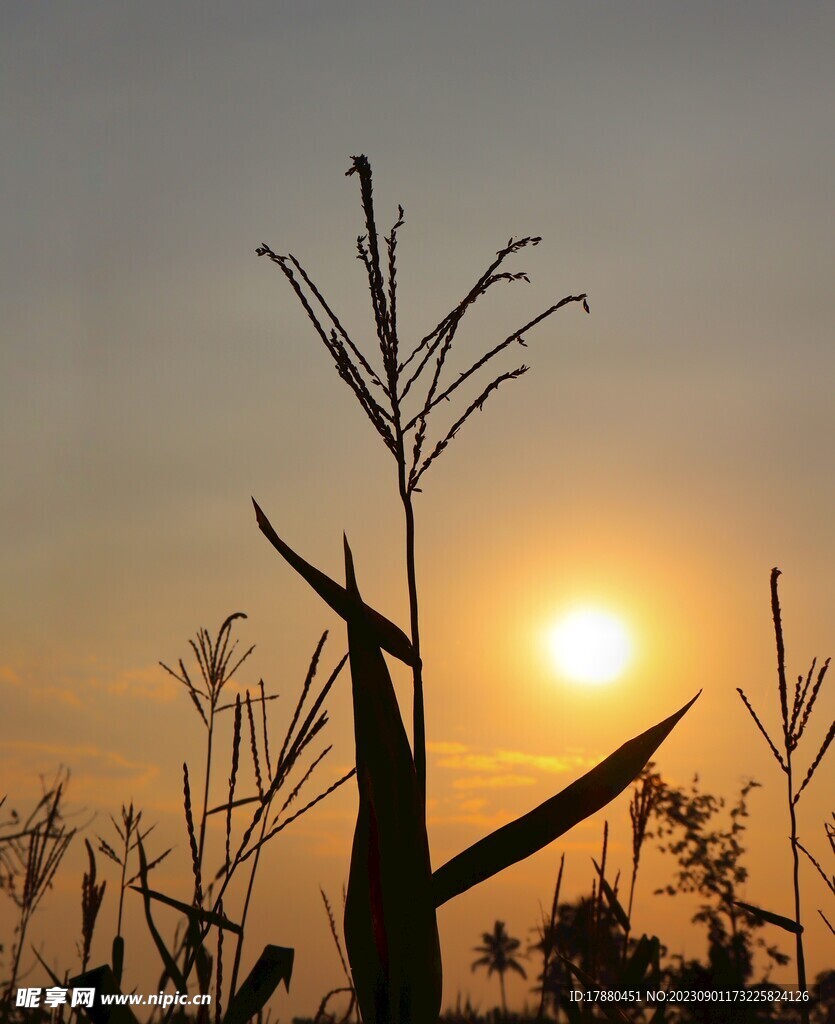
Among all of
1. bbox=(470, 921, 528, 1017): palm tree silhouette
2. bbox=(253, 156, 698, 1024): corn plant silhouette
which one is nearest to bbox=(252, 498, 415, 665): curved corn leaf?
bbox=(253, 156, 698, 1024): corn plant silhouette

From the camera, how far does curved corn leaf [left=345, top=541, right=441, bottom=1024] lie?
2.04 m

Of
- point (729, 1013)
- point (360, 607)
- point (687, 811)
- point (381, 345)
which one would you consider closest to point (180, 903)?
point (360, 607)

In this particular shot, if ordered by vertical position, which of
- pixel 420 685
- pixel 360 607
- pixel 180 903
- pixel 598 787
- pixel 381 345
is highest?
pixel 381 345

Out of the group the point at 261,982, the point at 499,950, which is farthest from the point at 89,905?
the point at 499,950

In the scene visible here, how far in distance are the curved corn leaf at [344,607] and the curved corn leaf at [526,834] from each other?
39 centimetres

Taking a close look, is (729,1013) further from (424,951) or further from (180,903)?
(180,903)

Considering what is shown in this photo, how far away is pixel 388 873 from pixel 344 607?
559mm

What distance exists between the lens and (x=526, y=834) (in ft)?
6.85

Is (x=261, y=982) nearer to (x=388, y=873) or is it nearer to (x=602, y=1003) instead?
(x=388, y=873)

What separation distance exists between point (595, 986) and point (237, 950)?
84cm

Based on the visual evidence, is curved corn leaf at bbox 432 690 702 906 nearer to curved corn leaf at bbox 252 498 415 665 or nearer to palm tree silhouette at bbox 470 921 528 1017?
curved corn leaf at bbox 252 498 415 665

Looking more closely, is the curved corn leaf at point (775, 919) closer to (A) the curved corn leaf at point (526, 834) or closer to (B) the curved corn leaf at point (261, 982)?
(A) the curved corn leaf at point (526, 834)

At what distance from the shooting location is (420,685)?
2.15 meters

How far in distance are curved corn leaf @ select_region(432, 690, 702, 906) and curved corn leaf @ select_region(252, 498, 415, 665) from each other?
394 mm
